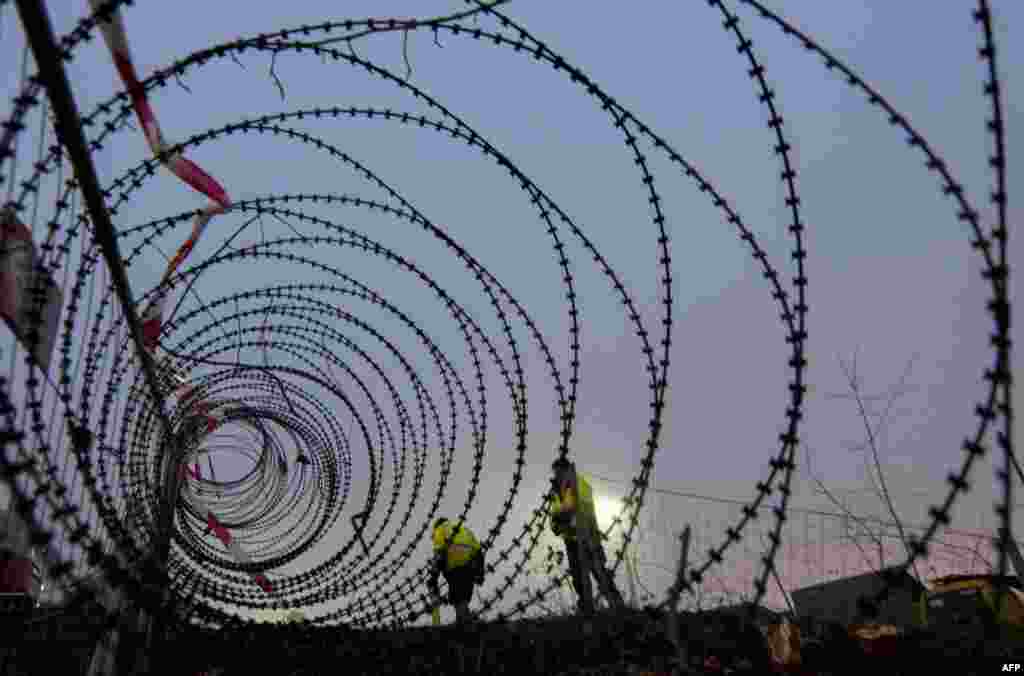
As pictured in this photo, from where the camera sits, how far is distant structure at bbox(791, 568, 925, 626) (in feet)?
18.2

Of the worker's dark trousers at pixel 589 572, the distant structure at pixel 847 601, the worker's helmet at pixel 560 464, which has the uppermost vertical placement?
the worker's helmet at pixel 560 464

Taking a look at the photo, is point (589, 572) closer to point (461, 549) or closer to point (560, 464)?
point (461, 549)

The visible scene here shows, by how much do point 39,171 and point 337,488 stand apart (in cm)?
602

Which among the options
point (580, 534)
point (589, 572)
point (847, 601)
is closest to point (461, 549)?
point (589, 572)

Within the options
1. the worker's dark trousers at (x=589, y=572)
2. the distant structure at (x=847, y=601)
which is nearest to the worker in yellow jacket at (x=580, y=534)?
the worker's dark trousers at (x=589, y=572)

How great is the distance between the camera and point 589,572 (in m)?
6.96

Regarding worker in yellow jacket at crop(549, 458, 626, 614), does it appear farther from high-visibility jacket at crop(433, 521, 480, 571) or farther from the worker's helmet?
high-visibility jacket at crop(433, 521, 480, 571)

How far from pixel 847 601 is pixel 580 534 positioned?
446cm

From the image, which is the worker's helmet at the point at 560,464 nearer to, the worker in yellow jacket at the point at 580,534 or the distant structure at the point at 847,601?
the worker in yellow jacket at the point at 580,534

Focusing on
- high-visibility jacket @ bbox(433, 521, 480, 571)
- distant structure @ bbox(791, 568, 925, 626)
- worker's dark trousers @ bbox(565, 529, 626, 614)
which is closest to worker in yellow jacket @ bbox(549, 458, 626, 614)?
worker's dark trousers @ bbox(565, 529, 626, 614)

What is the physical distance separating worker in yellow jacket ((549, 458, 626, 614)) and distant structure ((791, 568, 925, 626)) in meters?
1.88

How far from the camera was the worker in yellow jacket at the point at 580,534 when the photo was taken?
3.06 meters

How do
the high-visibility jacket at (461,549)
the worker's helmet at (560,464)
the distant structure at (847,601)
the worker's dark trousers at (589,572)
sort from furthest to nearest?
the high-visibility jacket at (461,549) → the distant structure at (847,601) → the worker's helmet at (560,464) → the worker's dark trousers at (589,572)

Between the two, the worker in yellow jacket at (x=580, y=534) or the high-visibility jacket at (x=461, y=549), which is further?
the high-visibility jacket at (x=461, y=549)
